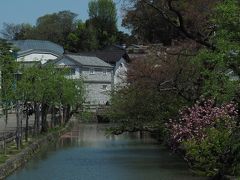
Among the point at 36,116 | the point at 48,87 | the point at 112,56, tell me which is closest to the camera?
the point at 48,87

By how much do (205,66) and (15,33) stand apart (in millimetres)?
83871

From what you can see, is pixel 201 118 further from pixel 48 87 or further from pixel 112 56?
pixel 112 56

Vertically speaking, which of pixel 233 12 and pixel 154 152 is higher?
pixel 233 12

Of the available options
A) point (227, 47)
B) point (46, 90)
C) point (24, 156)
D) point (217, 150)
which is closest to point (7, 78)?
point (24, 156)

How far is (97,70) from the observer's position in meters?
68.6

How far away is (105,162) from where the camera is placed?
25.1 metres

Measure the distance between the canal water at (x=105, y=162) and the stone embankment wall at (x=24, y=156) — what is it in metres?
0.26

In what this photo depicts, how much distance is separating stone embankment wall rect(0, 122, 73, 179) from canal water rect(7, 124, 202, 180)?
0.26 m

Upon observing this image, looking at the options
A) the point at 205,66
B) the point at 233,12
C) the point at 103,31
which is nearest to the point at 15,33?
the point at 103,31

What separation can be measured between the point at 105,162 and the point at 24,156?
3588 millimetres

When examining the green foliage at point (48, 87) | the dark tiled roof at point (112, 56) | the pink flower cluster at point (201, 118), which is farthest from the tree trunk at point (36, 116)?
the dark tiled roof at point (112, 56)

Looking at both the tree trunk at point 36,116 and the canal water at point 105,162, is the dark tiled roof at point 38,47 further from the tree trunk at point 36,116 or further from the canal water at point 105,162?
the tree trunk at point 36,116

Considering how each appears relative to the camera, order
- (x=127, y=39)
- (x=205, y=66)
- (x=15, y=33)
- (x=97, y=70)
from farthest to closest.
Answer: (x=15, y=33) < (x=127, y=39) < (x=97, y=70) < (x=205, y=66)

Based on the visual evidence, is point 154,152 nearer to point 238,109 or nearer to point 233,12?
point 238,109
